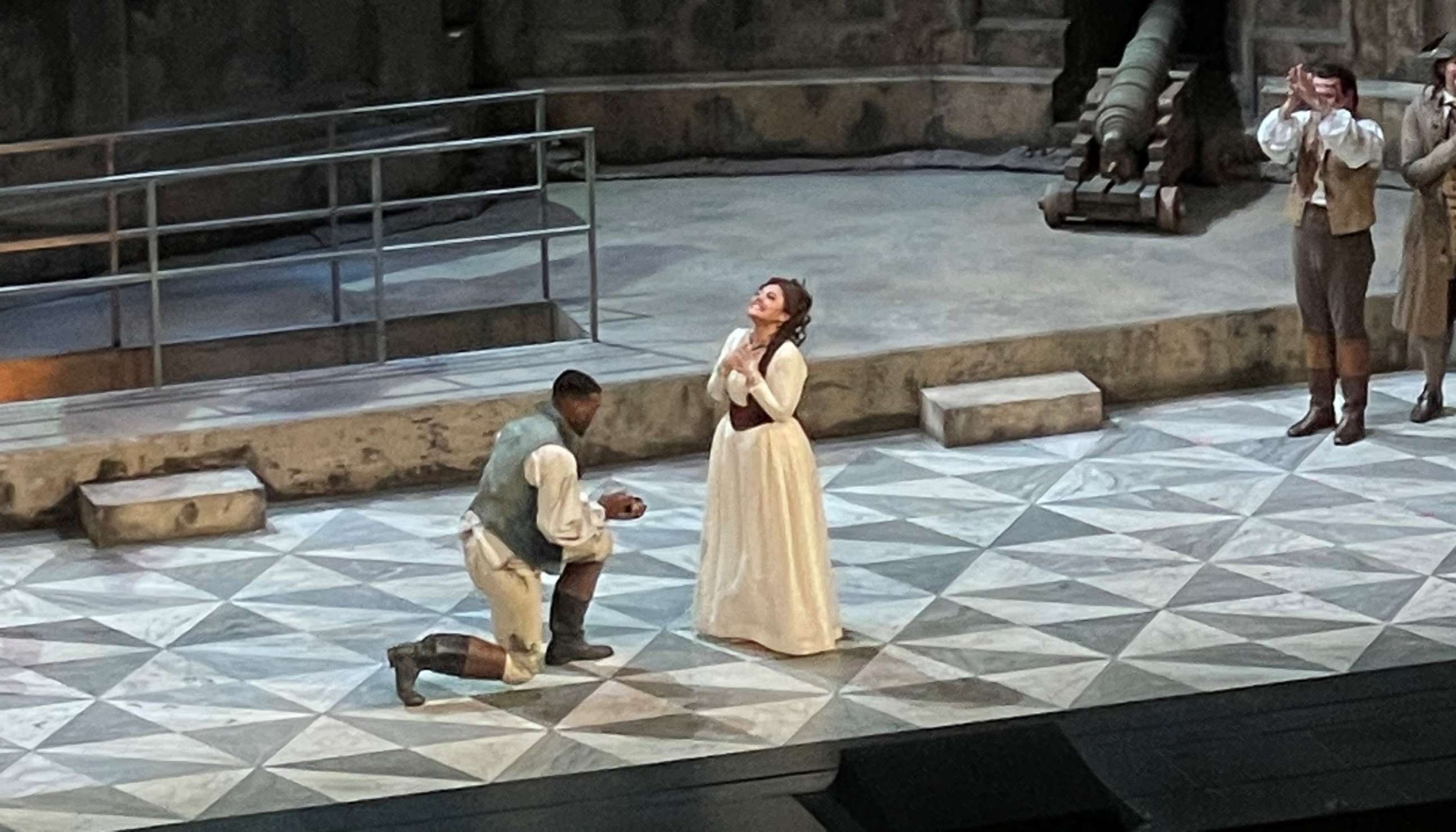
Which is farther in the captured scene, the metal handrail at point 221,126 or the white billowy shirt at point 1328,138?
the metal handrail at point 221,126

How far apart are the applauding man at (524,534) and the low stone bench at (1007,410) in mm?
2670

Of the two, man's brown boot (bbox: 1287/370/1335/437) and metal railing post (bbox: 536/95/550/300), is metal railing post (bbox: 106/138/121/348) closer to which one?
metal railing post (bbox: 536/95/550/300)

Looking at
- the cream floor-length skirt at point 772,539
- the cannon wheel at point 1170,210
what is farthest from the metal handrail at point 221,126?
the cream floor-length skirt at point 772,539

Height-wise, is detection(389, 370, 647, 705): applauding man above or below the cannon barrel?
below

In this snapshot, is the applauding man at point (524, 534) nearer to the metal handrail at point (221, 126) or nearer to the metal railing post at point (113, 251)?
the metal railing post at point (113, 251)

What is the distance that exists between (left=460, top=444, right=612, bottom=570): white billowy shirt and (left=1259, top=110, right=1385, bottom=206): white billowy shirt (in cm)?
338

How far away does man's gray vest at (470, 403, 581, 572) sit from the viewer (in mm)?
7684

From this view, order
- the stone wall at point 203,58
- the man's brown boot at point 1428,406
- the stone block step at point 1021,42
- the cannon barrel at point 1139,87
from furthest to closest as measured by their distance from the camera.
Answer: the stone block step at point 1021,42 → the cannon barrel at point 1139,87 → the stone wall at point 203,58 → the man's brown boot at point 1428,406

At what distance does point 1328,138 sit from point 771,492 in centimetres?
291

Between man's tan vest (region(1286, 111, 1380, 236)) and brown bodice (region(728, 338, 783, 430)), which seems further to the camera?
man's tan vest (region(1286, 111, 1380, 236))

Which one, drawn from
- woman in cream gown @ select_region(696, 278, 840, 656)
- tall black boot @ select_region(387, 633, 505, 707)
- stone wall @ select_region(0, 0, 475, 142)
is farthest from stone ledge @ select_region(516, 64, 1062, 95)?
tall black boot @ select_region(387, 633, 505, 707)

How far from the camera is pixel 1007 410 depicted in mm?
10297

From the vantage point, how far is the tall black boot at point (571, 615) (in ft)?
26.2

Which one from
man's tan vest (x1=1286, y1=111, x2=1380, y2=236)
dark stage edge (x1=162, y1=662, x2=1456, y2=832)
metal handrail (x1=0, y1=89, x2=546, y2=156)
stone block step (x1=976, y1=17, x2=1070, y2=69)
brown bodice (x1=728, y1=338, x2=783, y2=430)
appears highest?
stone block step (x1=976, y1=17, x2=1070, y2=69)
